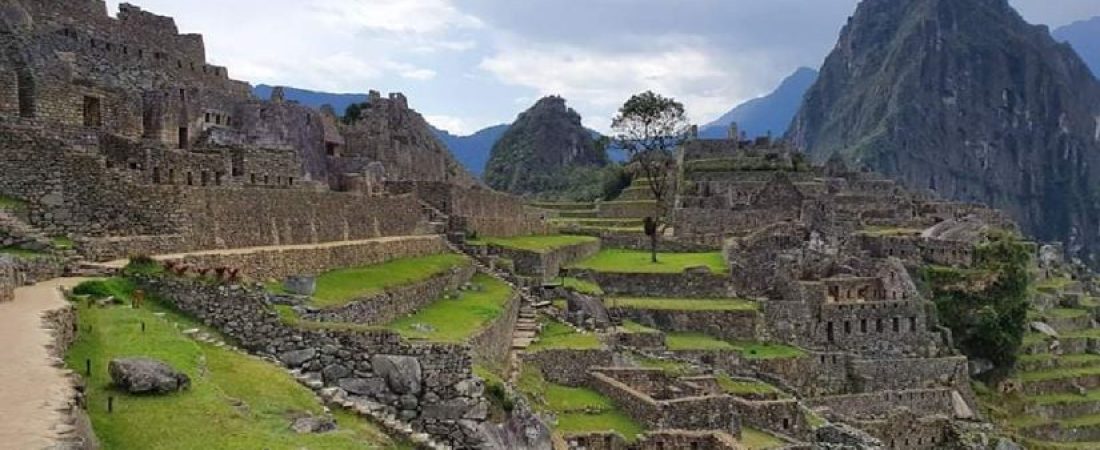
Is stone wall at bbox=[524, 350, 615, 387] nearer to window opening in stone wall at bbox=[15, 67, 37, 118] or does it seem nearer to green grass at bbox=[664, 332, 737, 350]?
green grass at bbox=[664, 332, 737, 350]

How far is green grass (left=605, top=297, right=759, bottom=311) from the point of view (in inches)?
1473

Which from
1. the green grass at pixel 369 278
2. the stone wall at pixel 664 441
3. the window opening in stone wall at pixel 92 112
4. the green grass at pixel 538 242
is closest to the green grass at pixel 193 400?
the green grass at pixel 369 278

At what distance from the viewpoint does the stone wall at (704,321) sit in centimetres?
3700

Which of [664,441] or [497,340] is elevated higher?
[497,340]

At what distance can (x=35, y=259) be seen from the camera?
53.2 ft

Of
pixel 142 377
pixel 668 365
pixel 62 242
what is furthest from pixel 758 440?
pixel 142 377

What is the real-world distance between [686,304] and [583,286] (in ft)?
13.4

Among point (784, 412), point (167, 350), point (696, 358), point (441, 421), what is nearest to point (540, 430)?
point (441, 421)

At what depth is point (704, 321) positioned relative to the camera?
123ft

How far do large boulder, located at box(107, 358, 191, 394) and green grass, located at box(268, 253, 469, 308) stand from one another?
6.55 metres

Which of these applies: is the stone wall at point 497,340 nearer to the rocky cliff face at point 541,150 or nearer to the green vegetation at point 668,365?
the green vegetation at point 668,365

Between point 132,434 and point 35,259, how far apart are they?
712 cm

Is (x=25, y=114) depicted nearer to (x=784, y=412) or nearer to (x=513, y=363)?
(x=513, y=363)

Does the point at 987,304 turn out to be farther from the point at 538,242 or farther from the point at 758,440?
the point at 758,440
